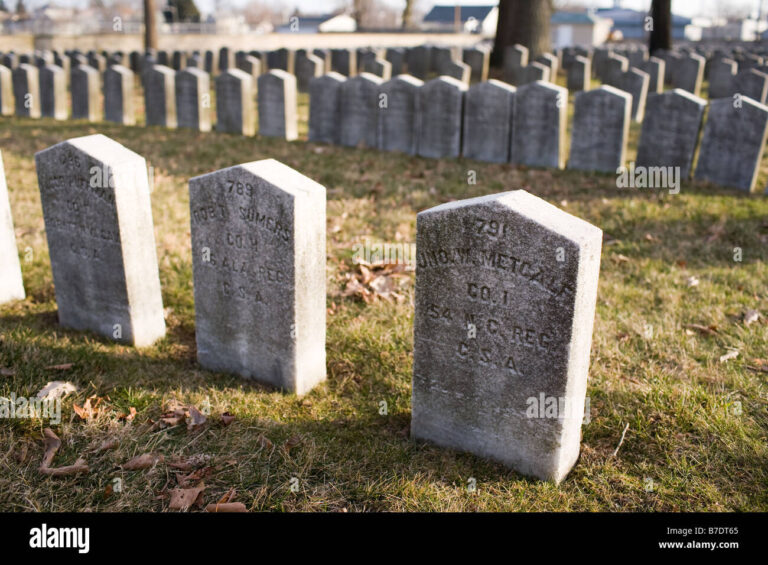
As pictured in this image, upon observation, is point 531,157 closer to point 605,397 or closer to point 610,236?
point 610,236

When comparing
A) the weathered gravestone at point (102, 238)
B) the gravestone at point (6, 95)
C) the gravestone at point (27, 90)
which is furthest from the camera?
the gravestone at point (6, 95)

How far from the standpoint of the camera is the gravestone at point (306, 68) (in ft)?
56.0

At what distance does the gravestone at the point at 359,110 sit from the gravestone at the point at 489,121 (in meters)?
1.50

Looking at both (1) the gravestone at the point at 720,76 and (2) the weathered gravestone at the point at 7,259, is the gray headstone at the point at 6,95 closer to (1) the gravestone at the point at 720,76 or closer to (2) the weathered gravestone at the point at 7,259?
(2) the weathered gravestone at the point at 7,259

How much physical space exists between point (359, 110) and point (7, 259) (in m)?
6.35

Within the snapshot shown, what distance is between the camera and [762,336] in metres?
4.72

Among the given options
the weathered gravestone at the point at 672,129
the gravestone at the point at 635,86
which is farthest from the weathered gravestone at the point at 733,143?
the gravestone at the point at 635,86

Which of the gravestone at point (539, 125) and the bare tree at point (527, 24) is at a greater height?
the bare tree at point (527, 24)

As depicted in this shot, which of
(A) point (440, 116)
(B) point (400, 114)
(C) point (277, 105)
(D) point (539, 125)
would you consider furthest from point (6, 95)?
(D) point (539, 125)

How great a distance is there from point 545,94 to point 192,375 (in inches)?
257

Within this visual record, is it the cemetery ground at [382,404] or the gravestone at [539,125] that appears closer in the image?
the cemetery ground at [382,404]

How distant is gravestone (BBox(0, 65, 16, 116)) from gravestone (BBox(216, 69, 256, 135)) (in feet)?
17.5

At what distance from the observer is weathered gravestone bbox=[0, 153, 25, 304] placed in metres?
5.23

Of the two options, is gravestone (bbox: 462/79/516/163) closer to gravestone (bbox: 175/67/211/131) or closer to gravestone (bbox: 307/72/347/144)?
gravestone (bbox: 307/72/347/144)
